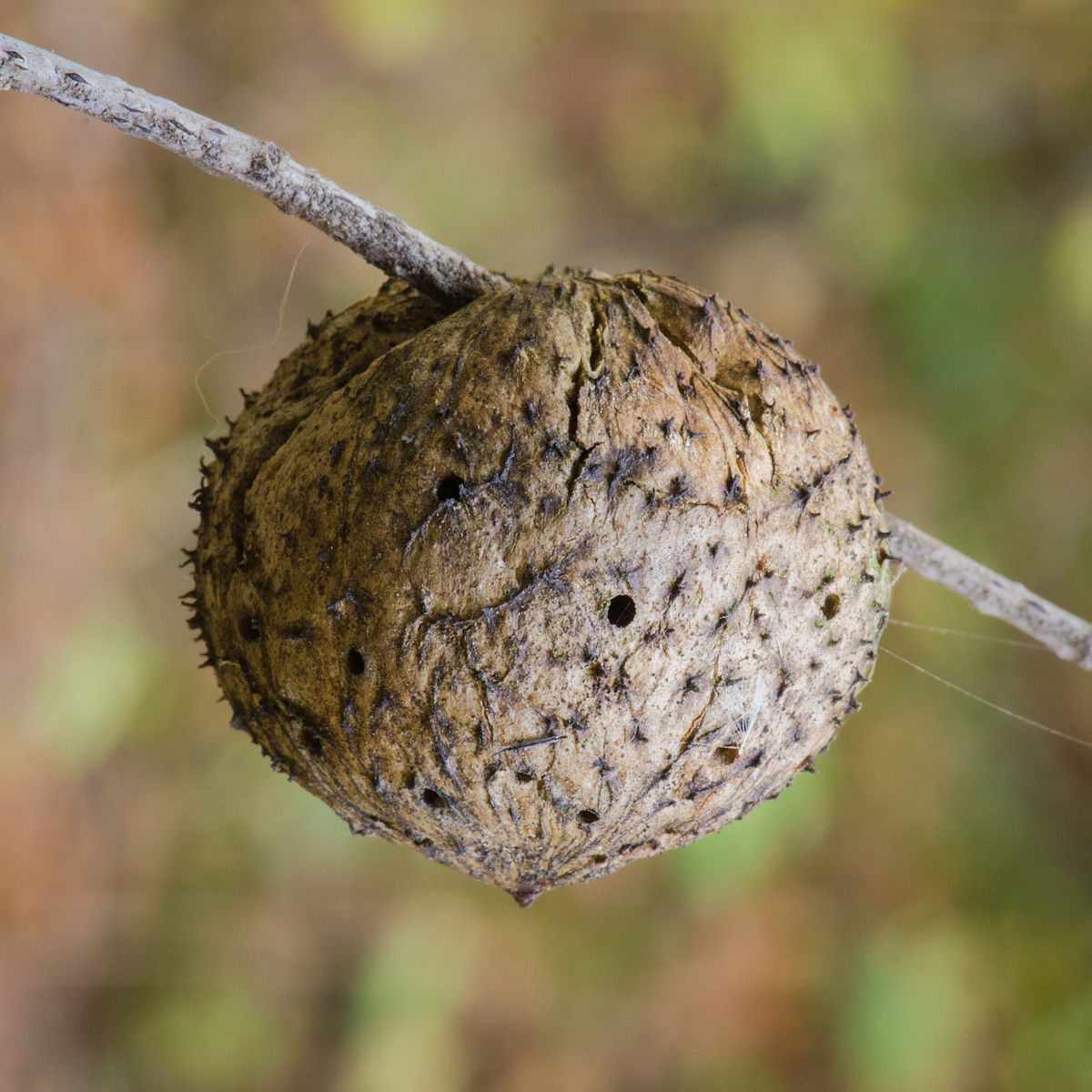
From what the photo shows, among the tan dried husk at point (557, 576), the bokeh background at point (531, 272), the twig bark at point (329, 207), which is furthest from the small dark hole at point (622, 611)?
the bokeh background at point (531, 272)

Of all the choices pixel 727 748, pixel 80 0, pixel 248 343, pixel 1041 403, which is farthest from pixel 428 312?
pixel 1041 403

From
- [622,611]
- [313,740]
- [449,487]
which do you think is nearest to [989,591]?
[622,611]

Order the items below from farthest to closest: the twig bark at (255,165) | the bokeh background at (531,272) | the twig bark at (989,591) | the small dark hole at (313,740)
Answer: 1. the bokeh background at (531,272)
2. the twig bark at (989,591)
3. the small dark hole at (313,740)
4. the twig bark at (255,165)

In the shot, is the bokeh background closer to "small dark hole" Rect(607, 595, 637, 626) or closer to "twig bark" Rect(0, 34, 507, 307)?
"twig bark" Rect(0, 34, 507, 307)

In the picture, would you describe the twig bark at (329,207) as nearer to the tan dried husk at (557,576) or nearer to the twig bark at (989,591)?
the twig bark at (989,591)

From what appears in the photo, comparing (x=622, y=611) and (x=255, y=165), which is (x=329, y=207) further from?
(x=622, y=611)

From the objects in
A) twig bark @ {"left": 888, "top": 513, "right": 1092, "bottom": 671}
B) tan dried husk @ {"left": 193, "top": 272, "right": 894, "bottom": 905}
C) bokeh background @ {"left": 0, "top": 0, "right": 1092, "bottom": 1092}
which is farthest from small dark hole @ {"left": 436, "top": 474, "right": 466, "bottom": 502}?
bokeh background @ {"left": 0, "top": 0, "right": 1092, "bottom": 1092}
